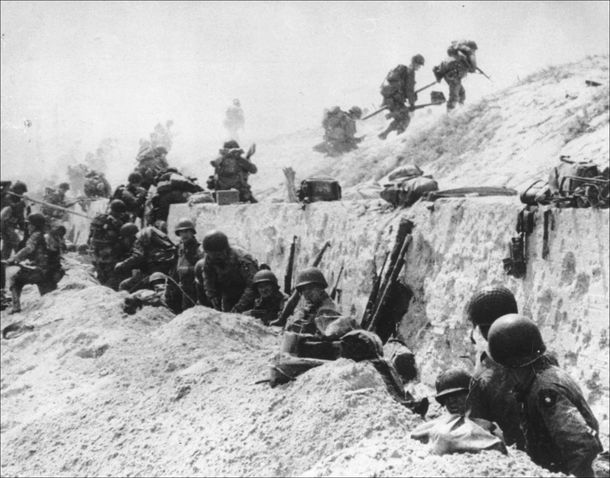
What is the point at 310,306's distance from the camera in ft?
18.3

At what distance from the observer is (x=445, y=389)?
4.14 meters

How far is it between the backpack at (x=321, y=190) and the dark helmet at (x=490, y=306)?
5902 millimetres

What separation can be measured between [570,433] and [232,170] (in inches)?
387

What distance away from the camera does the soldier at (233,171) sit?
11953 mm

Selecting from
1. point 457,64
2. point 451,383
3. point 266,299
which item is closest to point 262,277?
point 266,299

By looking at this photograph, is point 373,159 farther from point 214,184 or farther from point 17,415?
point 17,415

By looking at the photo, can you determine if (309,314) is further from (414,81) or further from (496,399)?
(414,81)

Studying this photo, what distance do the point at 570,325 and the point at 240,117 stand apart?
116ft

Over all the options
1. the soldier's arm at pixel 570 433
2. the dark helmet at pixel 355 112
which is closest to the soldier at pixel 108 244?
the soldier's arm at pixel 570 433

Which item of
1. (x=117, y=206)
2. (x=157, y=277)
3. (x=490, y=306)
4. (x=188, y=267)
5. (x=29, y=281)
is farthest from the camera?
(x=117, y=206)

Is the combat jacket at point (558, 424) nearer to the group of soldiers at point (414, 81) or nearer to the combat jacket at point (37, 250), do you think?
the combat jacket at point (37, 250)

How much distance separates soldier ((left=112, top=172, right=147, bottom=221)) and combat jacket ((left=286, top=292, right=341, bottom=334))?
8.08 meters

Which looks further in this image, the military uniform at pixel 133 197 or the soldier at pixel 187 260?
the military uniform at pixel 133 197

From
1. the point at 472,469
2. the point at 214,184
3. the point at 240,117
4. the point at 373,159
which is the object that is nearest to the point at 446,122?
the point at 373,159
